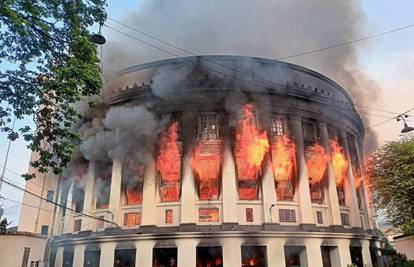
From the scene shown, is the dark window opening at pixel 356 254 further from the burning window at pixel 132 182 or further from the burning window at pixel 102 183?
the burning window at pixel 102 183

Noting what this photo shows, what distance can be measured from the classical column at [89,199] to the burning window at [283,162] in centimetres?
1376

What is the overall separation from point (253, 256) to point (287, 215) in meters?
3.63

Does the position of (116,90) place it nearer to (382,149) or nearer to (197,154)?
(197,154)

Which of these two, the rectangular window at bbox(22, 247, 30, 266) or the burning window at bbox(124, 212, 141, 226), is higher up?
the burning window at bbox(124, 212, 141, 226)

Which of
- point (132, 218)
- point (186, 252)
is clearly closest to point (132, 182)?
point (132, 218)

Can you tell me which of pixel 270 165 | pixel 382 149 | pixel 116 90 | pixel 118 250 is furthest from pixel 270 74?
pixel 118 250

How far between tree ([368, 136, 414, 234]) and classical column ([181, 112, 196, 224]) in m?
12.3

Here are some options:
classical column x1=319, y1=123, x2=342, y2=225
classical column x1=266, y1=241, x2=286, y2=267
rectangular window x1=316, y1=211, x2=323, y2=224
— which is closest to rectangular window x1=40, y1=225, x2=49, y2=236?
classical column x1=266, y1=241, x2=286, y2=267

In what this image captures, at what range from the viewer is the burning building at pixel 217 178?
779 inches

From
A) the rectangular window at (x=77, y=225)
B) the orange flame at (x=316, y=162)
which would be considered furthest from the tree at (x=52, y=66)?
the orange flame at (x=316, y=162)

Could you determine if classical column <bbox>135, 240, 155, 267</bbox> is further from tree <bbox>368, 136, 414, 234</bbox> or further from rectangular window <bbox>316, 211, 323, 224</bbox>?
tree <bbox>368, 136, 414, 234</bbox>

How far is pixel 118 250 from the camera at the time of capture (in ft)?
66.5

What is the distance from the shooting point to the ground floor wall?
746 inches

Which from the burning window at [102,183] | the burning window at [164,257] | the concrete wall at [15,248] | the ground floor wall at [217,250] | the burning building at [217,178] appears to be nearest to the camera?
the ground floor wall at [217,250]
